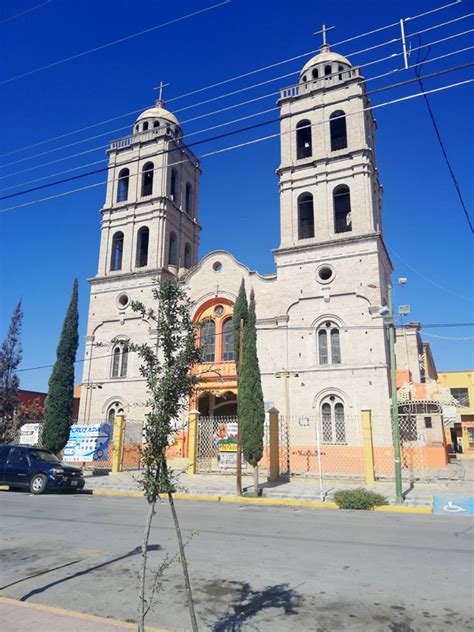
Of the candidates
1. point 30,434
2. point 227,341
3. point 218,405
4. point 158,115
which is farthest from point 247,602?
point 158,115

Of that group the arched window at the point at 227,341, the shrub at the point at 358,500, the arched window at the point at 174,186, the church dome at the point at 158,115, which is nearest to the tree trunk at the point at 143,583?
the shrub at the point at 358,500

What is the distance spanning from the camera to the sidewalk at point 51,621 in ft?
13.6

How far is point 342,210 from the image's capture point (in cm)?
2767

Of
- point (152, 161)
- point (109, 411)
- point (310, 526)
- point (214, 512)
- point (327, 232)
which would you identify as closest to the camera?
point (310, 526)

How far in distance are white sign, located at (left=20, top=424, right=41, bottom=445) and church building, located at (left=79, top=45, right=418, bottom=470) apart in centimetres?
387

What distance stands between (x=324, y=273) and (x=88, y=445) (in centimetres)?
1581

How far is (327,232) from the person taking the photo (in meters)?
26.0

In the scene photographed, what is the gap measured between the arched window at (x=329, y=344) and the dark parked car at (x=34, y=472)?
43.7ft

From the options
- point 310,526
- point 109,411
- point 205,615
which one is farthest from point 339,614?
point 109,411

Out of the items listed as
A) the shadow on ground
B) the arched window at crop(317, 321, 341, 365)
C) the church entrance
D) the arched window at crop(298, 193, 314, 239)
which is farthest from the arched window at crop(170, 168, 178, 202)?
the shadow on ground

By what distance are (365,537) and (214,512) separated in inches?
189

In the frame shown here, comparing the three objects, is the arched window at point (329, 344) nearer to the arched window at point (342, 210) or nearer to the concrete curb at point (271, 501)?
the arched window at point (342, 210)

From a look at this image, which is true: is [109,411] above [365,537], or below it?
above

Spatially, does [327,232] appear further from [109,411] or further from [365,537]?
[365,537]
